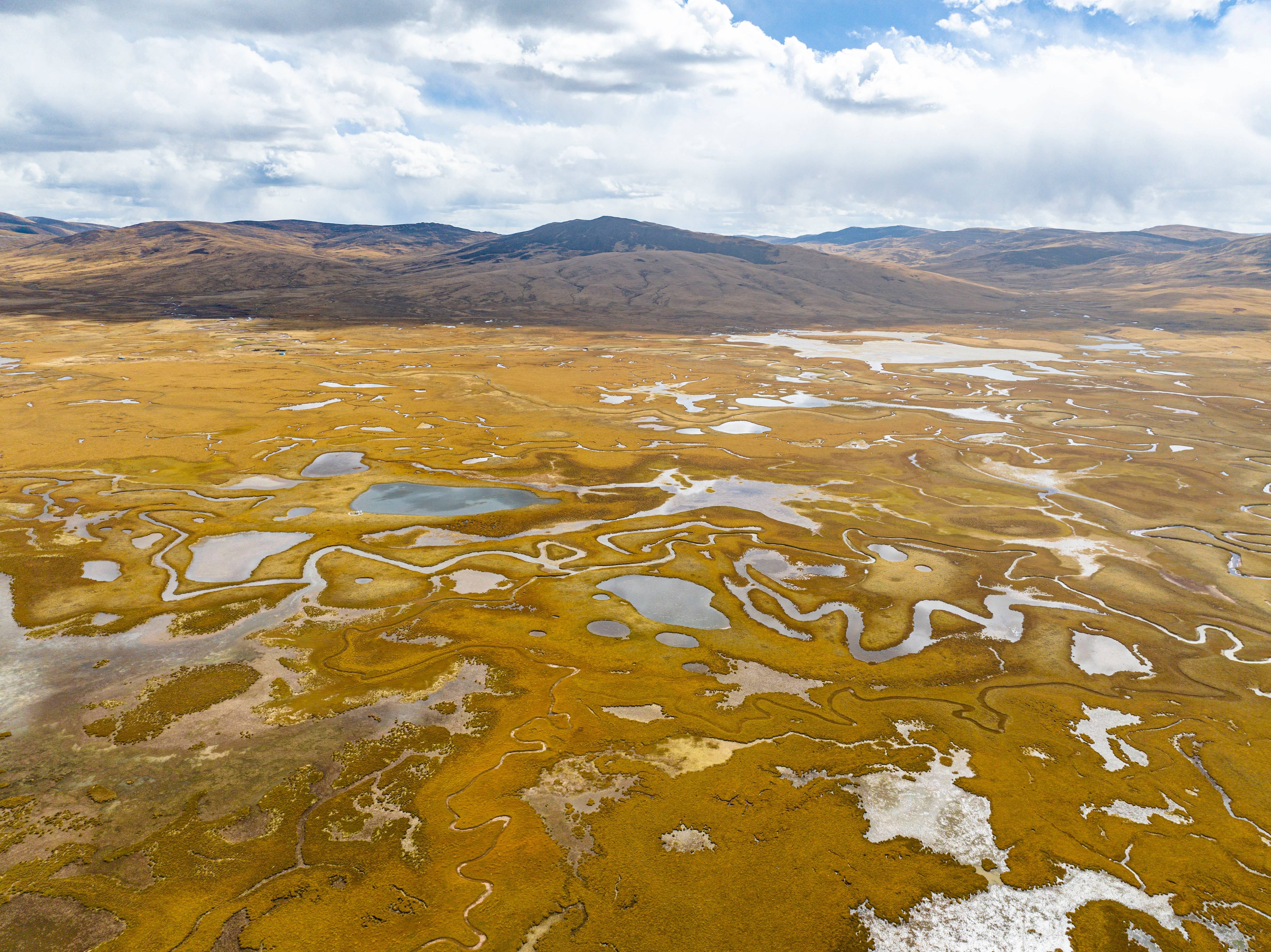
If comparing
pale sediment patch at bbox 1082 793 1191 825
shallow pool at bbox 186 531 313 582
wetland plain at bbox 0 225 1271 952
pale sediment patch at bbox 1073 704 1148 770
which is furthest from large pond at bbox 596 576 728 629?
shallow pool at bbox 186 531 313 582

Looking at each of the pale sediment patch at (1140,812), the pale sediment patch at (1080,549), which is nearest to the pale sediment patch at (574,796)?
the pale sediment patch at (1140,812)

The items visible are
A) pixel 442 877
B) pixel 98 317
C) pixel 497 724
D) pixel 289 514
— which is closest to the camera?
pixel 442 877

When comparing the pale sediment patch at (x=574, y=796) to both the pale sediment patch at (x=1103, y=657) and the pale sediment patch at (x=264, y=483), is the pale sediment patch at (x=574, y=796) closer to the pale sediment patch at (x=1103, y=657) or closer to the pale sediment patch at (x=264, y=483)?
the pale sediment patch at (x=1103, y=657)

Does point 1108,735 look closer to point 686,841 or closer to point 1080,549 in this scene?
point 686,841

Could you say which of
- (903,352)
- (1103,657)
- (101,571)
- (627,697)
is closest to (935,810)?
(627,697)

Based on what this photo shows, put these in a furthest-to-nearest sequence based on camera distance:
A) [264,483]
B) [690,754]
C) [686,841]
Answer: [264,483]
[690,754]
[686,841]

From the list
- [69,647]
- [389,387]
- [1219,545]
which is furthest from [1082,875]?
[389,387]

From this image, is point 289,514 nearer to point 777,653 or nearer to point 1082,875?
point 777,653
